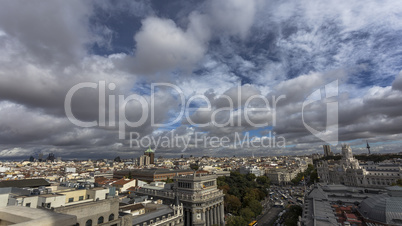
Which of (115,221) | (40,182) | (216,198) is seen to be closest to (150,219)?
(115,221)

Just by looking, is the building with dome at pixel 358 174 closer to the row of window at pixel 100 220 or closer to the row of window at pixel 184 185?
the row of window at pixel 184 185

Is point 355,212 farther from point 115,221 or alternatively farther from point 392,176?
point 392,176

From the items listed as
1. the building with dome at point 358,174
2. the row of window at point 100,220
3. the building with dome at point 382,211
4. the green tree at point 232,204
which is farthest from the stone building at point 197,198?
the building with dome at point 358,174

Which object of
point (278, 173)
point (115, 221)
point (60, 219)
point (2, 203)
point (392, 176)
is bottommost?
point (278, 173)

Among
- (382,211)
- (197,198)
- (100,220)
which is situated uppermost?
(100,220)

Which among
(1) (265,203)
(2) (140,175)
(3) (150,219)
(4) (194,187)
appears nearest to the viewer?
(3) (150,219)

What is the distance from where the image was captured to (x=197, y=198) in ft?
191

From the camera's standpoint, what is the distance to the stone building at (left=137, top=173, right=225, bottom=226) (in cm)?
5716

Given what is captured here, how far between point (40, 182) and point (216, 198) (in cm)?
A: 5852

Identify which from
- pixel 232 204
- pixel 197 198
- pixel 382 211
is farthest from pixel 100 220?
pixel 232 204

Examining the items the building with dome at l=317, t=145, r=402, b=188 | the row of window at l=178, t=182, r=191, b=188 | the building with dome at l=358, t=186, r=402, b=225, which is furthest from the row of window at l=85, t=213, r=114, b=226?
the building with dome at l=317, t=145, r=402, b=188

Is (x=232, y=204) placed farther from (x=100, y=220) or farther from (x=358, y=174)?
(x=358, y=174)

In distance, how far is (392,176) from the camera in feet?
330

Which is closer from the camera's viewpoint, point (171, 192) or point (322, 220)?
point (322, 220)
